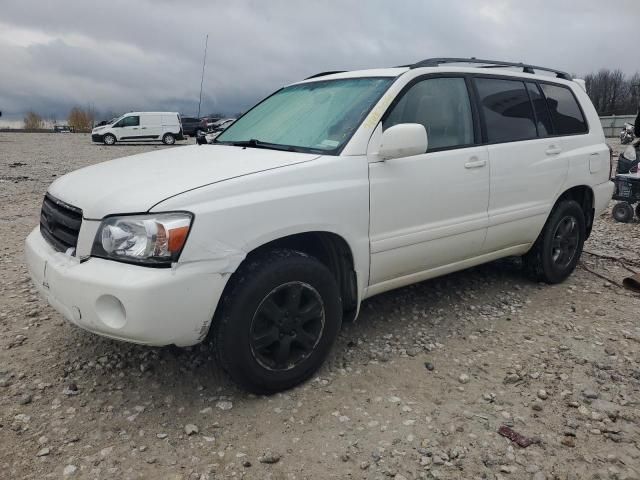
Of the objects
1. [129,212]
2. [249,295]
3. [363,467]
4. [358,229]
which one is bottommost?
[363,467]

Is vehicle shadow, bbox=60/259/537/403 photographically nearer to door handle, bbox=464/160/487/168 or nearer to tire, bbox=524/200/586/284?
tire, bbox=524/200/586/284

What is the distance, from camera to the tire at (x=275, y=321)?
8.45 ft

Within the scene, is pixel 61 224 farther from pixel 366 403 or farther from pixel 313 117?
pixel 366 403

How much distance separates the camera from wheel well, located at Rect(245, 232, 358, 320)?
3.00 meters

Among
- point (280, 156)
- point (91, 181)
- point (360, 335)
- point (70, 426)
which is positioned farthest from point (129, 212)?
point (360, 335)

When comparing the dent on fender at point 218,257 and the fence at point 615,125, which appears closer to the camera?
the dent on fender at point 218,257

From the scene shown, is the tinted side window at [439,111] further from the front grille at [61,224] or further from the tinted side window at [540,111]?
the front grille at [61,224]

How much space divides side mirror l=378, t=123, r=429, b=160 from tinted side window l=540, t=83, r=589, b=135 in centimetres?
196

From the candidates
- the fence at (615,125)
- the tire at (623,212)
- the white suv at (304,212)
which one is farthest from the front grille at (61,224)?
the fence at (615,125)

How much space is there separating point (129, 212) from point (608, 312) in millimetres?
3533

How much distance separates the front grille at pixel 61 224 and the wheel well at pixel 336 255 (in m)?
1.07

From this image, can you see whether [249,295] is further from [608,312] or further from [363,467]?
[608,312]

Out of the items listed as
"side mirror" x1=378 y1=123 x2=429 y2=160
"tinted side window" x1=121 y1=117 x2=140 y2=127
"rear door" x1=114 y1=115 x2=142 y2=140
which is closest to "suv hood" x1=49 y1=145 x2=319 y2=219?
"side mirror" x1=378 y1=123 x2=429 y2=160

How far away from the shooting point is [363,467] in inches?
91.2
